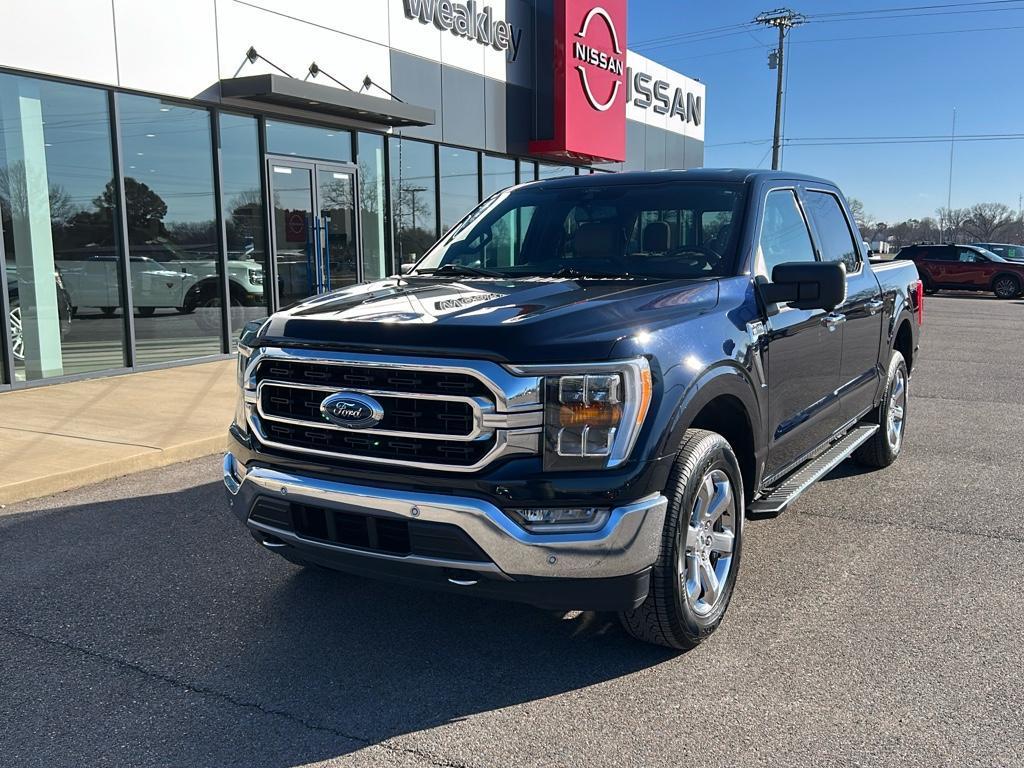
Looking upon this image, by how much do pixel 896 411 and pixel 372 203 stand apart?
386 inches

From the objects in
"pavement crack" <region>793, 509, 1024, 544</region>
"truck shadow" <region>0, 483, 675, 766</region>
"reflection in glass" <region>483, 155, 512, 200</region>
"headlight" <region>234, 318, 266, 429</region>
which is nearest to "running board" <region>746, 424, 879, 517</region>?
"pavement crack" <region>793, 509, 1024, 544</region>

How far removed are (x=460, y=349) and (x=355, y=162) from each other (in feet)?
37.8

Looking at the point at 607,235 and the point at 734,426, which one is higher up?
the point at 607,235

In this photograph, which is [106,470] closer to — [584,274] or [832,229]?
[584,274]

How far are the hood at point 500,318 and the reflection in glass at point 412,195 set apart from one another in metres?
11.2

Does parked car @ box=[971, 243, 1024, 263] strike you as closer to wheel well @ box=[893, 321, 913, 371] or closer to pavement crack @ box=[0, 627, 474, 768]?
wheel well @ box=[893, 321, 913, 371]

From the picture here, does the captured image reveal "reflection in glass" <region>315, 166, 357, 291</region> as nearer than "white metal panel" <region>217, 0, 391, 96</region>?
No

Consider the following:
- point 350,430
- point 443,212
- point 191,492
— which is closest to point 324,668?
point 350,430

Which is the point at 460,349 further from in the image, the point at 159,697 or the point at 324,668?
the point at 159,697

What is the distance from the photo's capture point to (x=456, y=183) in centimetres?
1609

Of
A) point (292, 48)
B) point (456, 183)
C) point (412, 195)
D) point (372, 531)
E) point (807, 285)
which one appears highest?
point (292, 48)

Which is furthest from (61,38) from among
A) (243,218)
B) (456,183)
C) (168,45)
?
(456,183)

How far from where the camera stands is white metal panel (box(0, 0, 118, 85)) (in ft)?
29.1

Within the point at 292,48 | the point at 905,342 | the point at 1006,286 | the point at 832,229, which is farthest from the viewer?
the point at 1006,286
